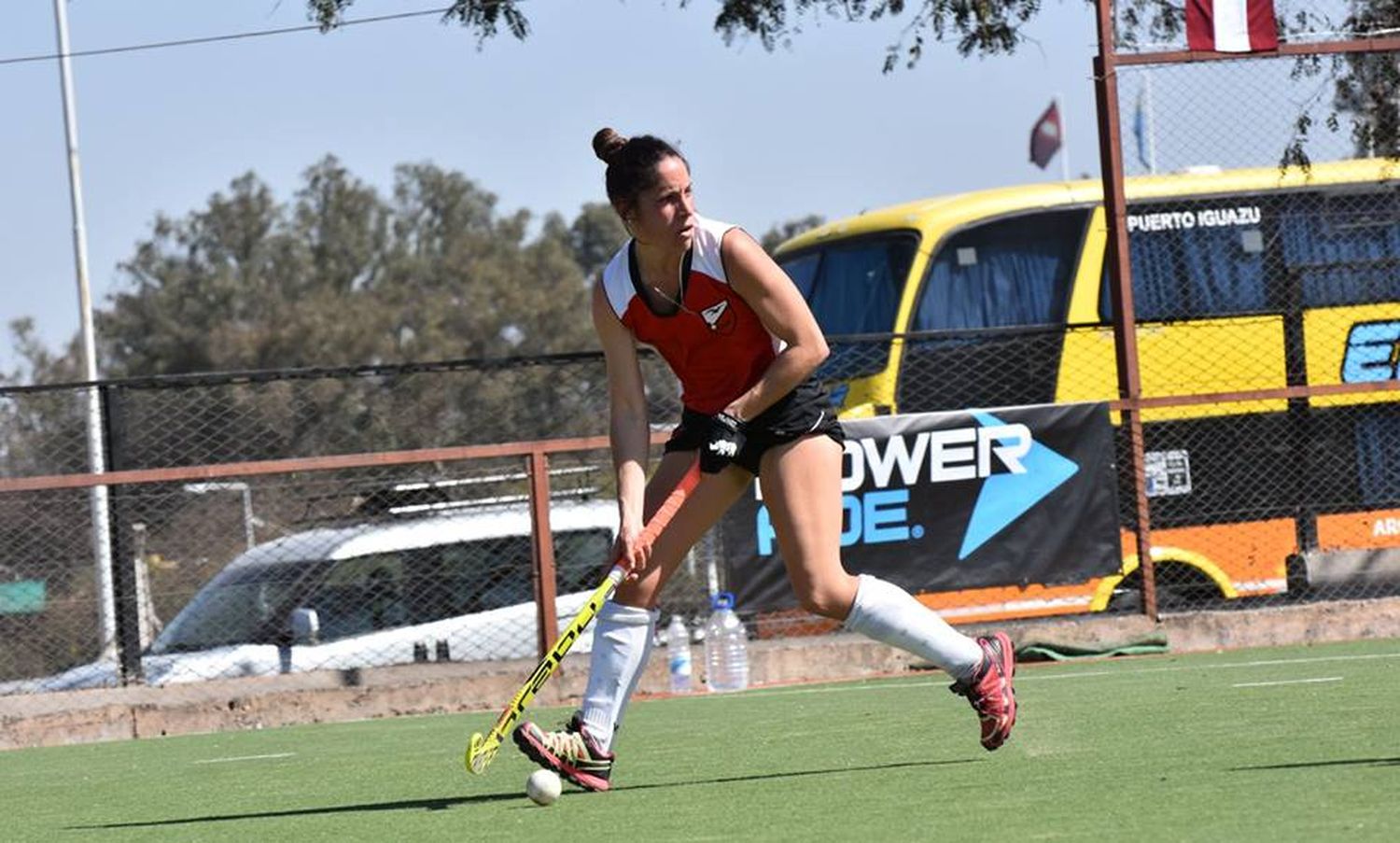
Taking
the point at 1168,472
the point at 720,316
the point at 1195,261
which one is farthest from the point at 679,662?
the point at 1195,261

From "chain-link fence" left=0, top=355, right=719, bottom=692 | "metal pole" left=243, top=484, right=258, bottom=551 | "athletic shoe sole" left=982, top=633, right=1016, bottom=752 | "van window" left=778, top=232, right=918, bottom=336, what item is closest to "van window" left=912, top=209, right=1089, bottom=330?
"van window" left=778, top=232, right=918, bottom=336

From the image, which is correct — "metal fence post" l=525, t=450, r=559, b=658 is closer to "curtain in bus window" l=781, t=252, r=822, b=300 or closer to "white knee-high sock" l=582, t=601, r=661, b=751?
"white knee-high sock" l=582, t=601, r=661, b=751

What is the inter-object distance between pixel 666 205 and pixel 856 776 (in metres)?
1.69

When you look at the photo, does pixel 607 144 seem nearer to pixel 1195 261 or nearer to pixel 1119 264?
pixel 1119 264

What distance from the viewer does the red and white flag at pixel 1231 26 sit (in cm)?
1349

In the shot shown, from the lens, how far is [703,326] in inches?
272

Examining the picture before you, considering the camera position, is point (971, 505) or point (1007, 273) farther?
point (1007, 273)

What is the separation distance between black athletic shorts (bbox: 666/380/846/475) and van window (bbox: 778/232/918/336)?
11.3m

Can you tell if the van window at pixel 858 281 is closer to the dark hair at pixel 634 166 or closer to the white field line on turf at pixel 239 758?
the white field line on turf at pixel 239 758

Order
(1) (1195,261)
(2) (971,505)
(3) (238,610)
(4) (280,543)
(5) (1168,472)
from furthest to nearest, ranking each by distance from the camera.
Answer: (1) (1195,261)
(5) (1168,472)
(4) (280,543)
(3) (238,610)
(2) (971,505)

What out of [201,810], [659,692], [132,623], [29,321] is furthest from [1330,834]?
[29,321]

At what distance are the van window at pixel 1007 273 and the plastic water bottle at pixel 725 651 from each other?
5831 millimetres

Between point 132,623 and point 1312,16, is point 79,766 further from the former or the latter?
point 1312,16

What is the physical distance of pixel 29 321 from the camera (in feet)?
190
